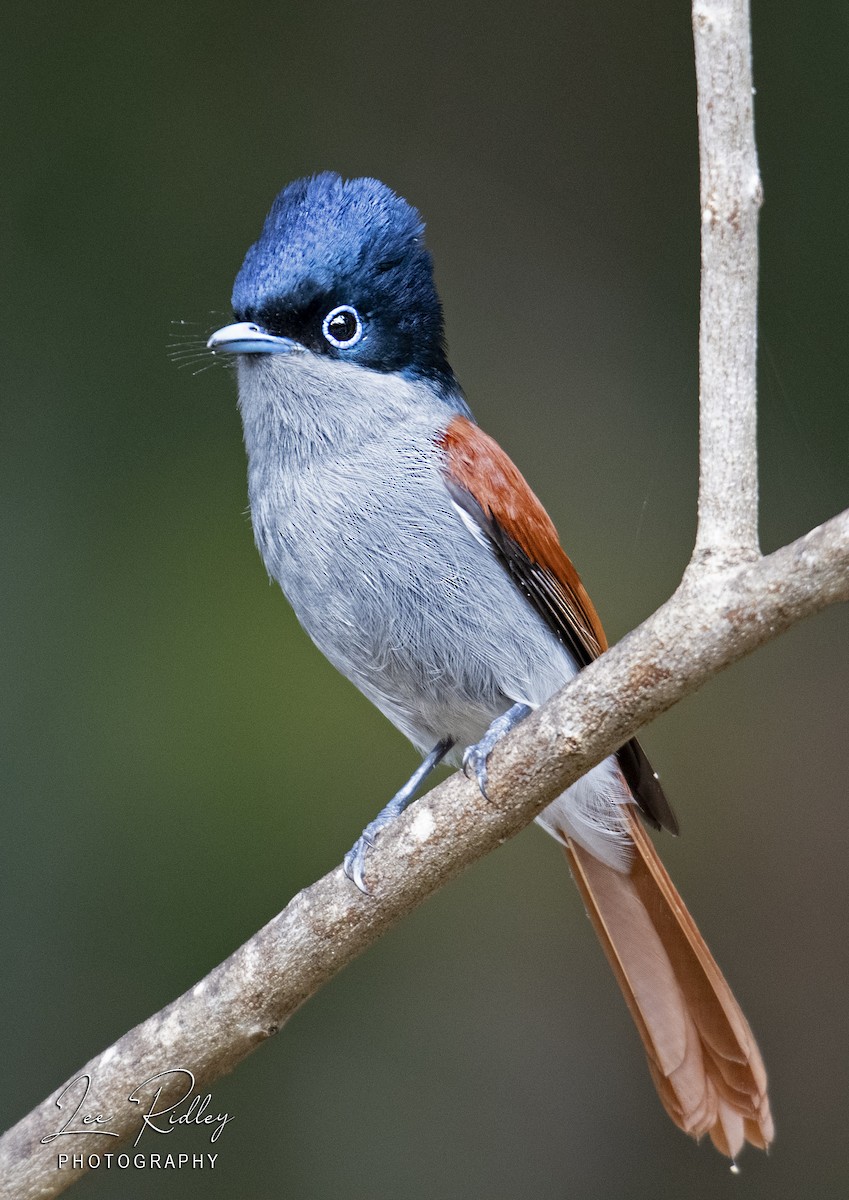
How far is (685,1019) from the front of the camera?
2.71 metres

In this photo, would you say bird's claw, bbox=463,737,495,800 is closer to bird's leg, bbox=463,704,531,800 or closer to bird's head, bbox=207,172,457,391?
bird's leg, bbox=463,704,531,800

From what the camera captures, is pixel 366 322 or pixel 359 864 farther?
pixel 366 322

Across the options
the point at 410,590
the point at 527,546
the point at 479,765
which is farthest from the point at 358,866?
the point at 527,546

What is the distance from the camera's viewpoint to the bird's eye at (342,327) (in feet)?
8.91

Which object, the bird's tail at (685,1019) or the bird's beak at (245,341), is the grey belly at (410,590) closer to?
the bird's beak at (245,341)

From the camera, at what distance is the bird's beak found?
2.62 meters

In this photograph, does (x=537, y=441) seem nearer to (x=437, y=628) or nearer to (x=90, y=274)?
(x=90, y=274)

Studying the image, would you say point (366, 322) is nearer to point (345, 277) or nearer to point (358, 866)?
point (345, 277)

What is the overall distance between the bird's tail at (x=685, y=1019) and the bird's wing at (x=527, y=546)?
185 millimetres

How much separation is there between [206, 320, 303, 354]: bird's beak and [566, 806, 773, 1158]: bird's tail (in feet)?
4.01

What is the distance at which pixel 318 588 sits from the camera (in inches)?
104

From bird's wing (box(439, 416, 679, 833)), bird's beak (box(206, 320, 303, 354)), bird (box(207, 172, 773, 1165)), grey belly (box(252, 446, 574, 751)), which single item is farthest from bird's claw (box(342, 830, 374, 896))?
bird's beak (box(206, 320, 303, 354))

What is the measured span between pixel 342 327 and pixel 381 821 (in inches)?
37.6

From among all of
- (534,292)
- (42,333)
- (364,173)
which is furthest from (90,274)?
(534,292)
